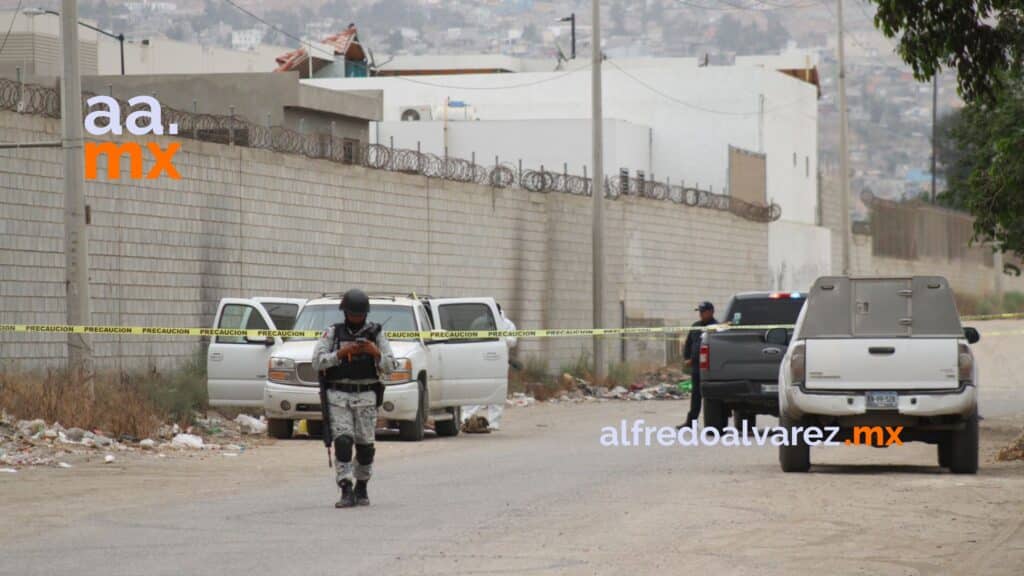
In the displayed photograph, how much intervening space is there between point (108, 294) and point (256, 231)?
175 inches

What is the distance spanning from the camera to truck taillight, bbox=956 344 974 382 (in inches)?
712

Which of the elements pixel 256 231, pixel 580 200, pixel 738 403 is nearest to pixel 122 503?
pixel 738 403

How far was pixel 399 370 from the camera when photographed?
2325 cm

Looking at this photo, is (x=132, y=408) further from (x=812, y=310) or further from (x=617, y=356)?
(x=617, y=356)

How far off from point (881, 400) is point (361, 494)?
5645mm

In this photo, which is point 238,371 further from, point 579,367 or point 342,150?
point 579,367

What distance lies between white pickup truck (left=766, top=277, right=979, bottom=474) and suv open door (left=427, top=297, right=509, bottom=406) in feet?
23.5

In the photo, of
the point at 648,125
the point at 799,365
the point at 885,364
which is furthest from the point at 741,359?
the point at 648,125

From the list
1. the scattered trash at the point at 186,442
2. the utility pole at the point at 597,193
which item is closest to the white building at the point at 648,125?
the utility pole at the point at 597,193

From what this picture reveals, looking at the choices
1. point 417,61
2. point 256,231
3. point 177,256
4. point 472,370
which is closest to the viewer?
point 472,370

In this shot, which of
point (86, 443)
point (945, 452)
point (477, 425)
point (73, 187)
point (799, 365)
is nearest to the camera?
point (799, 365)

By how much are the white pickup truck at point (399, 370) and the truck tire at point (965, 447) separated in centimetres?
747

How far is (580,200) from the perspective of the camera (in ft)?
148

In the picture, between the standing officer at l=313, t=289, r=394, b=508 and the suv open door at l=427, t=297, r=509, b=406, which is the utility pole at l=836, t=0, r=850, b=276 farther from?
the standing officer at l=313, t=289, r=394, b=508
